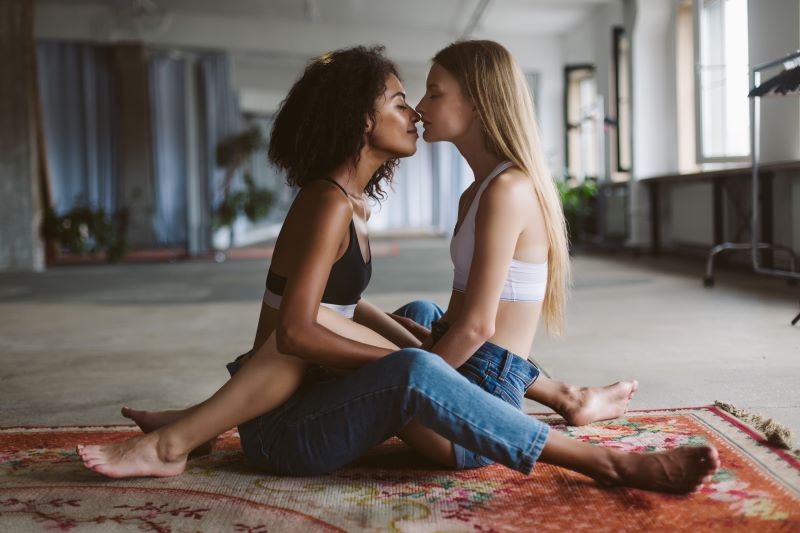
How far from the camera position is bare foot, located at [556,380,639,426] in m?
1.97

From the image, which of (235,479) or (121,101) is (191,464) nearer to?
(235,479)

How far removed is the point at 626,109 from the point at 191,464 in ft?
26.8

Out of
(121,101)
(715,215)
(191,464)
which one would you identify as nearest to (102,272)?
(121,101)

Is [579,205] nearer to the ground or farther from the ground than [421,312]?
farther from the ground

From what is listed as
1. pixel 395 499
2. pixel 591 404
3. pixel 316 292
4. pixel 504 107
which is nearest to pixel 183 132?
pixel 591 404

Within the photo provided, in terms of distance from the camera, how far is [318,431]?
1506 mm

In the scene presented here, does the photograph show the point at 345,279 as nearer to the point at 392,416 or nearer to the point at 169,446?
the point at 392,416

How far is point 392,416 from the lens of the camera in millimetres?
1444

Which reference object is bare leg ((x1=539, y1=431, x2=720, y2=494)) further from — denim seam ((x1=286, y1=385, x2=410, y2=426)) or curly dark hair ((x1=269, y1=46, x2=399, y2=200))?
curly dark hair ((x1=269, y1=46, x2=399, y2=200))

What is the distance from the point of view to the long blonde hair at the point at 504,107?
5.30 feet

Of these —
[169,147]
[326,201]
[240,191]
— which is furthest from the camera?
[240,191]

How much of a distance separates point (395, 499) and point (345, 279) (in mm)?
436

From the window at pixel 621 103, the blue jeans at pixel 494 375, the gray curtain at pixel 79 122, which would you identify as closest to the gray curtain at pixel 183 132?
the gray curtain at pixel 79 122

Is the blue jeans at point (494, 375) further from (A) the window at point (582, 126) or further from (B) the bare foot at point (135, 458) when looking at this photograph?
(A) the window at point (582, 126)
